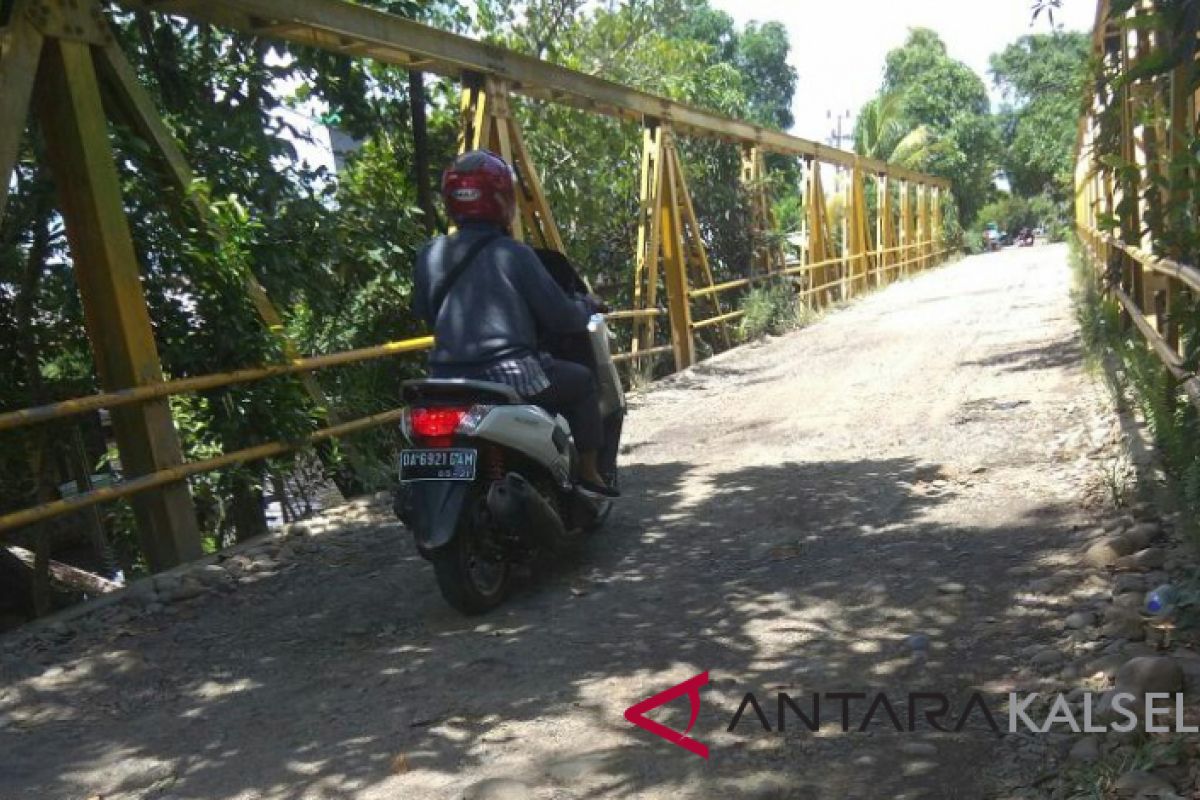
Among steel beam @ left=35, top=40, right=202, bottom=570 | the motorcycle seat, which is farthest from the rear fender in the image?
steel beam @ left=35, top=40, right=202, bottom=570

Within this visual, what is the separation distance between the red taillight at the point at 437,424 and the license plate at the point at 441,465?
0.05 meters

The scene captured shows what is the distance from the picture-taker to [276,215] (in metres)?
6.68

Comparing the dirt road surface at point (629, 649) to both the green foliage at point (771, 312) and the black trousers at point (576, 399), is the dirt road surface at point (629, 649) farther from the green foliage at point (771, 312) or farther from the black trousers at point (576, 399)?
the green foliage at point (771, 312)

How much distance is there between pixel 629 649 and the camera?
12.8 feet

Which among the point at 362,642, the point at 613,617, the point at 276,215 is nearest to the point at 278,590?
the point at 362,642

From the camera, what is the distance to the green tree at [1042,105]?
10469 millimetres

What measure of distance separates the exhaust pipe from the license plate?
6.3 inches

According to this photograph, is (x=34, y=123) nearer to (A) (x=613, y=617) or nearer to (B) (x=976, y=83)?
(A) (x=613, y=617)

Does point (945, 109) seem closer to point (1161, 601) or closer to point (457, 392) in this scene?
point (457, 392)

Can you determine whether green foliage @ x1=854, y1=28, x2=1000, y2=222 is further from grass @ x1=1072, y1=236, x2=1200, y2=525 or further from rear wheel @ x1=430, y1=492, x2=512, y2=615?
rear wheel @ x1=430, y1=492, x2=512, y2=615

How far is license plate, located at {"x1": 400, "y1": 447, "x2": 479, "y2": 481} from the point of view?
4328 mm

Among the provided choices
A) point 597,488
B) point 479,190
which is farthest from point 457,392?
point 597,488

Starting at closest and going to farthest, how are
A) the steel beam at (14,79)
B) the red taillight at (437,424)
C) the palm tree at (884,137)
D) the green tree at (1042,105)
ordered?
the red taillight at (437,424), the steel beam at (14,79), the green tree at (1042,105), the palm tree at (884,137)

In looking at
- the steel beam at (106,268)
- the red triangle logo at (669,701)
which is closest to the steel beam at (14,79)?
the steel beam at (106,268)
